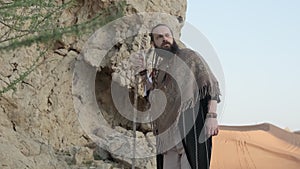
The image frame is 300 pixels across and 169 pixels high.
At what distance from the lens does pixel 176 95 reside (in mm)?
3271

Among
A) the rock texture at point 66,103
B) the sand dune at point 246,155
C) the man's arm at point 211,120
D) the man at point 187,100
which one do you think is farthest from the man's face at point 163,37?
the sand dune at point 246,155

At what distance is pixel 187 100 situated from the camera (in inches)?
126

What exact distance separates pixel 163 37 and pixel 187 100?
37 centimetres

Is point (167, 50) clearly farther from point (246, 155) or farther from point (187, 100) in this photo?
point (246, 155)

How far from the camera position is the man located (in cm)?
317

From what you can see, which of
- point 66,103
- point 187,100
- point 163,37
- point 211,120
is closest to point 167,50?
point 163,37

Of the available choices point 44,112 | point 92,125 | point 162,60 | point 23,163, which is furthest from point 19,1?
point 92,125

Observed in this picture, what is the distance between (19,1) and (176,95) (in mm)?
1083

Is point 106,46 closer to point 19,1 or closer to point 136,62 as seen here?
point 136,62

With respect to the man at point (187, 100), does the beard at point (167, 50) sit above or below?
above

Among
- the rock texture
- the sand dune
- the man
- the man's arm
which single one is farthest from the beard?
the sand dune

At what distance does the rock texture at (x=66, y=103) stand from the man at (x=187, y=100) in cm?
176

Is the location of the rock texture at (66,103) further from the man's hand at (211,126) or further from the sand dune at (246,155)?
the sand dune at (246,155)

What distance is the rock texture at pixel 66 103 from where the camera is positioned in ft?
16.2
